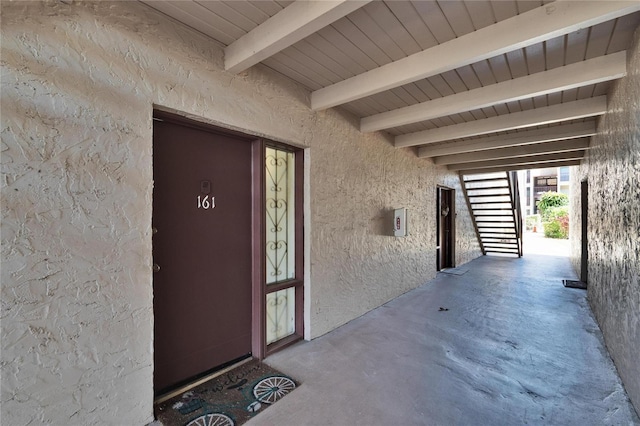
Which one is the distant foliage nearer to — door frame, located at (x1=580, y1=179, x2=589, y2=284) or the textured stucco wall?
door frame, located at (x1=580, y1=179, x2=589, y2=284)

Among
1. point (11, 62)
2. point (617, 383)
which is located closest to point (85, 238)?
point (11, 62)

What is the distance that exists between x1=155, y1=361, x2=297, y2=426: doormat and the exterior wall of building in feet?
0.72

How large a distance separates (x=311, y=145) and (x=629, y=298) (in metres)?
2.89

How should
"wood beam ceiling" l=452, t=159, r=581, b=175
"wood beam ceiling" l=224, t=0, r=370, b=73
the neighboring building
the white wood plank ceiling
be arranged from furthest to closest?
the neighboring building → "wood beam ceiling" l=452, t=159, r=581, b=175 → the white wood plank ceiling → "wood beam ceiling" l=224, t=0, r=370, b=73

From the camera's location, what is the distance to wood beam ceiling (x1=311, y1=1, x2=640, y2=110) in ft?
5.32

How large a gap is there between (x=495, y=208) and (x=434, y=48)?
7.04 m

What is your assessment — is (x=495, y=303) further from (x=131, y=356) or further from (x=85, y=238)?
(x=85, y=238)

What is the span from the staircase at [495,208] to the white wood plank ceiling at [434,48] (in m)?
4.50

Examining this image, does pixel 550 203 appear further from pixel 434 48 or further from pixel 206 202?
pixel 206 202

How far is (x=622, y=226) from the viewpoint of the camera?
7.71 ft

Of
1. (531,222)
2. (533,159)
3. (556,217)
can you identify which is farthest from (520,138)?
(531,222)

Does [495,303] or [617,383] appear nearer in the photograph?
[617,383]

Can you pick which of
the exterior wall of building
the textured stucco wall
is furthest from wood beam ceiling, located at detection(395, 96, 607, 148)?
the exterior wall of building

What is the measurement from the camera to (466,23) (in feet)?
6.22
